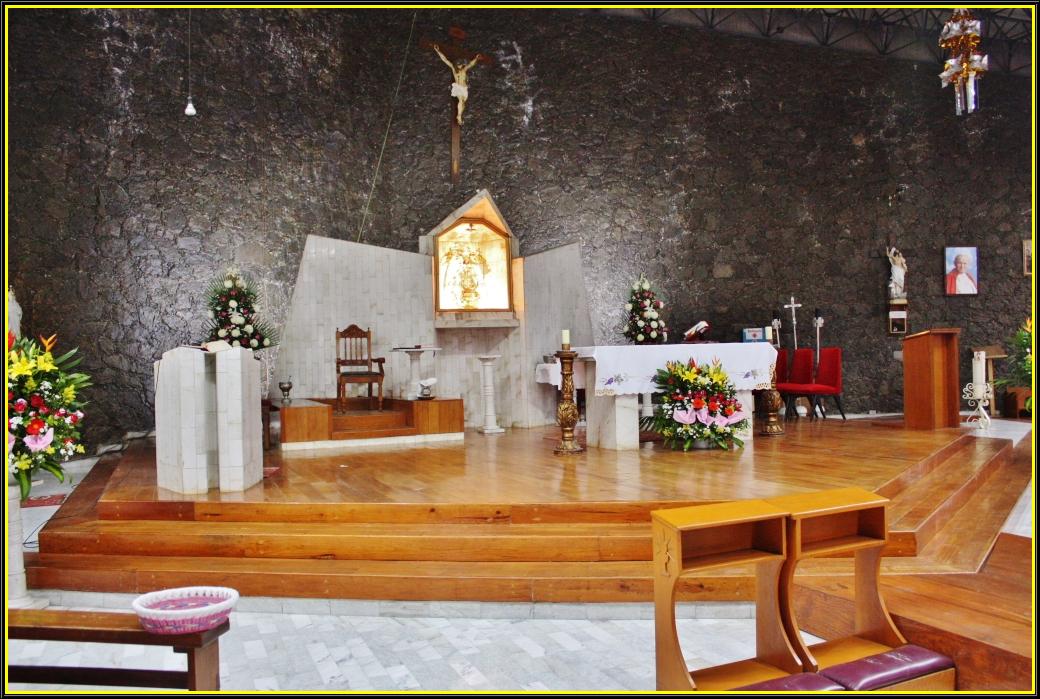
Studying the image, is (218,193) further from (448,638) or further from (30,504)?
(448,638)

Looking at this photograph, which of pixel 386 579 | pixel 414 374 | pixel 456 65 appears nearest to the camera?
pixel 386 579

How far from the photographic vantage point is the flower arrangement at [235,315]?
733 centimetres

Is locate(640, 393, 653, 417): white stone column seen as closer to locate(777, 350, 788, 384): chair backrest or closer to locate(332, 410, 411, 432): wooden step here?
locate(777, 350, 788, 384): chair backrest

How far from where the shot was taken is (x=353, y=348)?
7.65 m

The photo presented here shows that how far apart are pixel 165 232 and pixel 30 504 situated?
3143 mm

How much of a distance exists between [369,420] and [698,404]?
118 inches

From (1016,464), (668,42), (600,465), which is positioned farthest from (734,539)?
(668,42)

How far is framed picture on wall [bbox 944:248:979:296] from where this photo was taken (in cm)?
1045

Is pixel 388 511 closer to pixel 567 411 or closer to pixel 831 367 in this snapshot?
pixel 567 411

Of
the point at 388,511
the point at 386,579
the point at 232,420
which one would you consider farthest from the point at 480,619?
the point at 232,420

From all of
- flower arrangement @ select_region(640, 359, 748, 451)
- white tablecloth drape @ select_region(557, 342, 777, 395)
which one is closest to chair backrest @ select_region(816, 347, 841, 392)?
white tablecloth drape @ select_region(557, 342, 777, 395)

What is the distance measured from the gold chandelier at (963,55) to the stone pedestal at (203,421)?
5883 millimetres

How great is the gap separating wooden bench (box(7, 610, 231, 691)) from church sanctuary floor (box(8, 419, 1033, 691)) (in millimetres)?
592

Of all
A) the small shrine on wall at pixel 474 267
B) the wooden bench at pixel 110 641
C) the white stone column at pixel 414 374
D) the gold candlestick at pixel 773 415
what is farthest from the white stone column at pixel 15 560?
the gold candlestick at pixel 773 415
